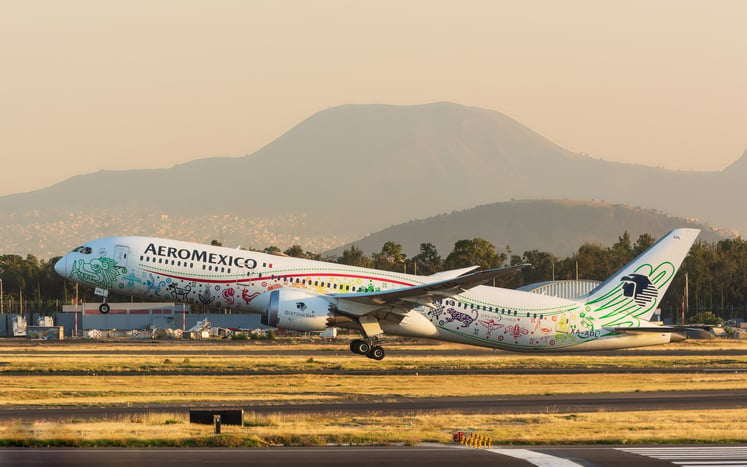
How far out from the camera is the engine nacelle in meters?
47.4

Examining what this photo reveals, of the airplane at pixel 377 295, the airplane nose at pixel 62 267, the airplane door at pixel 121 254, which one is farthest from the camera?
the airplane nose at pixel 62 267

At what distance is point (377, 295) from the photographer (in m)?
48.4

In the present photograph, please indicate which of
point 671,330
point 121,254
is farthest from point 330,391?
point 671,330

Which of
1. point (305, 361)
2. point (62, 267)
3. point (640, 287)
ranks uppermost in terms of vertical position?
point (62, 267)

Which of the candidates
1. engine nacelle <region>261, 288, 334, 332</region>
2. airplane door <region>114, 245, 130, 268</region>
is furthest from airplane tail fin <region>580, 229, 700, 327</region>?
airplane door <region>114, 245, 130, 268</region>

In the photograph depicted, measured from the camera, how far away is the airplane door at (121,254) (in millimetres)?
48562

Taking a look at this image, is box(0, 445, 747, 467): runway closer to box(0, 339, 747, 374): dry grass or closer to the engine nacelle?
the engine nacelle

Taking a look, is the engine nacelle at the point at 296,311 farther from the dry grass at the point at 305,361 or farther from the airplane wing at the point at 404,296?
the dry grass at the point at 305,361

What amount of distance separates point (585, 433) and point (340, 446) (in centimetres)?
782

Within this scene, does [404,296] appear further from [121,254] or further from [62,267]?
[62,267]

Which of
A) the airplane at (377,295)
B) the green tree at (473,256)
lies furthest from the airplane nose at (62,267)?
the green tree at (473,256)

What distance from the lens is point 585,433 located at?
31.2 meters

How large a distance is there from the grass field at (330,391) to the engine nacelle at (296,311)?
284 centimetres

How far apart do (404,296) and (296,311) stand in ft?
16.2
